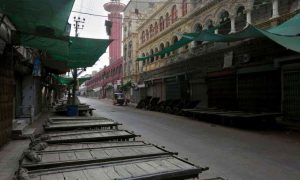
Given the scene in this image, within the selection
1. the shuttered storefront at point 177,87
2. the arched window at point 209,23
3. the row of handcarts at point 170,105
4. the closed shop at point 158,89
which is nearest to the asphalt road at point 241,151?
the row of handcarts at point 170,105

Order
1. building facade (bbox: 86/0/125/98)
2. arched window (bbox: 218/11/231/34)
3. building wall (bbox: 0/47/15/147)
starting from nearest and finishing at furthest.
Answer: building wall (bbox: 0/47/15/147)
arched window (bbox: 218/11/231/34)
building facade (bbox: 86/0/125/98)

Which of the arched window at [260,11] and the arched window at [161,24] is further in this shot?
the arched window at [161,24]

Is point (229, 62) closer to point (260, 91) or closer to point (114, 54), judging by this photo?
point (260, 91)

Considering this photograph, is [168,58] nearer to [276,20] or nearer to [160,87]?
[160,87]

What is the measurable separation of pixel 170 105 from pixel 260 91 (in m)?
11.1

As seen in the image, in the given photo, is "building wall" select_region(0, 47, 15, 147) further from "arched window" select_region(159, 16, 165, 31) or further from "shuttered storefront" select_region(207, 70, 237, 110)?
"arched window" select_region(159, 16, 165, 31)

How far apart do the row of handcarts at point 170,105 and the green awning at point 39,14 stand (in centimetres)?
1674

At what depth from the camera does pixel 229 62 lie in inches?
835

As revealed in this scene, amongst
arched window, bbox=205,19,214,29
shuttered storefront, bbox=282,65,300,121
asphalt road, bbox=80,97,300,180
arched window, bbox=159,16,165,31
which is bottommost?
asphalt road, bbox=80,97,300,180

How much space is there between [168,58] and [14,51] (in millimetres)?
24584

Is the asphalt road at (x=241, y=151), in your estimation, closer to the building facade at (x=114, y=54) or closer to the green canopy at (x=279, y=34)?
the green canopy at (x=279, y=34)

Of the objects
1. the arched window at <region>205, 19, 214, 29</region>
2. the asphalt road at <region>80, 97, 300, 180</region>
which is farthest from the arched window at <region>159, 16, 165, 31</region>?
the asphalt road at <region>80, 97, 300, 180</region>

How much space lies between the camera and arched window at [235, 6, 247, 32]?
21.7 meters

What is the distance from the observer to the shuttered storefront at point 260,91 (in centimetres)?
1669
